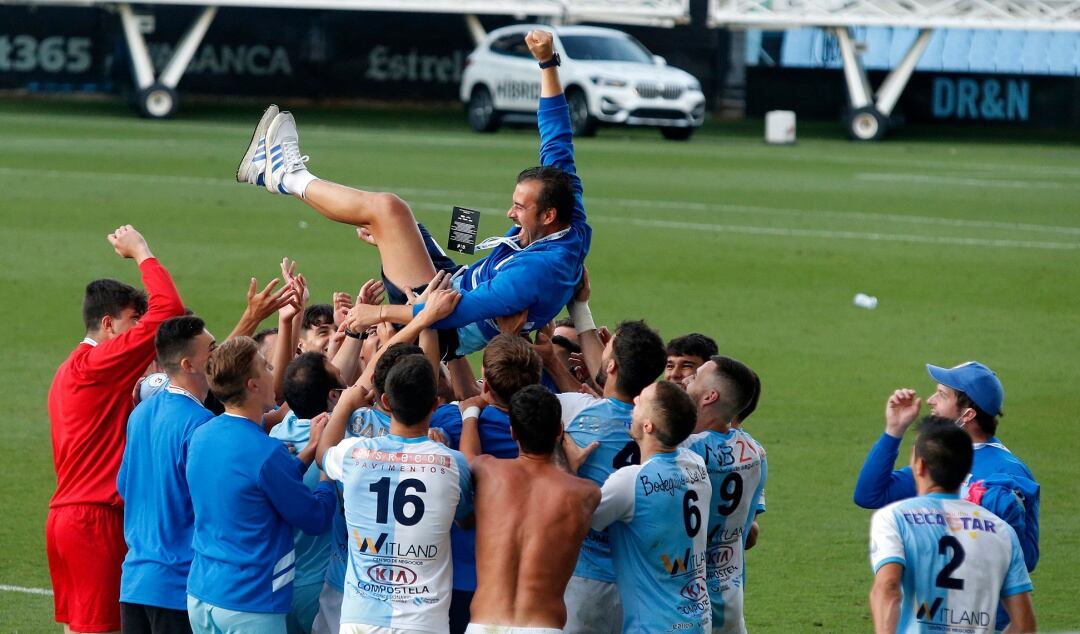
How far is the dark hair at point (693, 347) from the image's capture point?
Result: 23.7 ft

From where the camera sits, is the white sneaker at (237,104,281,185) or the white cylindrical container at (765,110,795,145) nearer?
the white sneaker at (237,104,281,185)

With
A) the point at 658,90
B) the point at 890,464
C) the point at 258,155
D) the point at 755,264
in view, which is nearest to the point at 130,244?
the point at 258,155

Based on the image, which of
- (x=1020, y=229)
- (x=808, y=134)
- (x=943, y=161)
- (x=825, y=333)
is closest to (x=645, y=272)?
(x=825, y=333)

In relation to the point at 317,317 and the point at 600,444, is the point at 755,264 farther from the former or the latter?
the point at 600,444

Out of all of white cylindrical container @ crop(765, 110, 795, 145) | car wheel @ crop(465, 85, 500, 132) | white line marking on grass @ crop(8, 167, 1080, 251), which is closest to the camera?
white line marking on grass @ crop(8, 167, 1080, 251)

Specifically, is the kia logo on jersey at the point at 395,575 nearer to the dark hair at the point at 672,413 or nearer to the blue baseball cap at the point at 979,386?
the dark hair at the point at 672,413

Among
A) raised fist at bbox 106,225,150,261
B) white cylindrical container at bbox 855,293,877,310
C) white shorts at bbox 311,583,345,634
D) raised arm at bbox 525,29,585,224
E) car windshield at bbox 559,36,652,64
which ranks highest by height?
raised arm at bbox 525,29,585,224

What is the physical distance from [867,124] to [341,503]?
2998 centimetres

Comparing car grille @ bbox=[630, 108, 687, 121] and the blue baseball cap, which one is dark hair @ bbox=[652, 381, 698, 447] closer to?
the blue baseball cap

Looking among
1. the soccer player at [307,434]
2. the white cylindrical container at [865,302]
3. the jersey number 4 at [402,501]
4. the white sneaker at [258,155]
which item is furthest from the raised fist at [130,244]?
the white cylindrical container at [865,302]

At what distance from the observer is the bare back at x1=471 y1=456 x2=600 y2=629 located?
5.53 meters

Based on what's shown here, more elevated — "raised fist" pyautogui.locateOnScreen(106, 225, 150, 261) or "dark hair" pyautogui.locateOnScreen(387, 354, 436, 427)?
"raised fist" pyautogui.locateOnScreen(106, 225, 150, 261)

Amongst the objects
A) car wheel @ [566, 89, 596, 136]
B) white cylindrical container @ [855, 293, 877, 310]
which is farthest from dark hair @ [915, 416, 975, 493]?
car wheel @ [566, 89, 596, 136]

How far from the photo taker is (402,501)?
5.53 m
